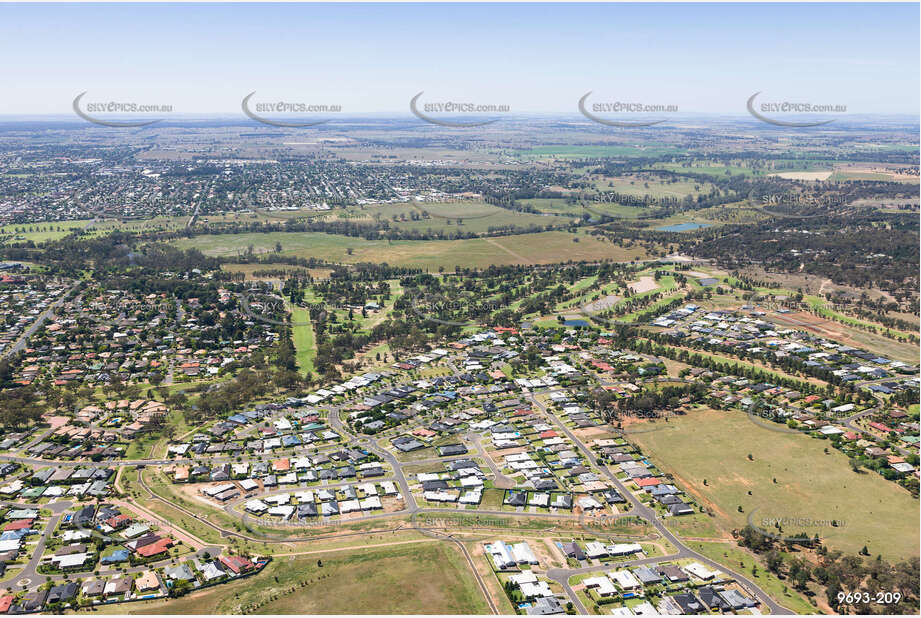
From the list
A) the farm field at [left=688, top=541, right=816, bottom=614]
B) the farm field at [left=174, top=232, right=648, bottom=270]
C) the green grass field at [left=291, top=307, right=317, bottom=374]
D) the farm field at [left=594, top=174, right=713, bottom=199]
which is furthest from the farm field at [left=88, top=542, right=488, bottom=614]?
the farm field at [left=594, top=174, right=713, bottom=199]

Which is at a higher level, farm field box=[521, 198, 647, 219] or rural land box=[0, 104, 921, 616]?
farm field box=[521, 198, 647, 219]

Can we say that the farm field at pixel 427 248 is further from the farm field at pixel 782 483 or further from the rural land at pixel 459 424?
the farm field at pixel 782 483

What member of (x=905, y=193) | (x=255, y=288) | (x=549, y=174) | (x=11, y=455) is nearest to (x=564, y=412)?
(x=11, y=455)

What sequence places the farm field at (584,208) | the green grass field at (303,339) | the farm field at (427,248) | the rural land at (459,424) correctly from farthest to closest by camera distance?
the farm field at (584,208) → the farm field at (427,248) → the green grass field at (303,339) → the rural land at (459,424)

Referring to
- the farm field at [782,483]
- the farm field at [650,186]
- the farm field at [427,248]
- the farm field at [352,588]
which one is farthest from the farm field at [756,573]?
the farm field at [650,186]

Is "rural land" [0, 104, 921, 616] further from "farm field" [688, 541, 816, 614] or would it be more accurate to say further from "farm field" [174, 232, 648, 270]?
"farm field" [174, 232, 648, 270]

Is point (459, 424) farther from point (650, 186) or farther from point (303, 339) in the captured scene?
point (650, 186)

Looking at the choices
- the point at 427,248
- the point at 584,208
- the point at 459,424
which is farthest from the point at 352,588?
the point at 584,208

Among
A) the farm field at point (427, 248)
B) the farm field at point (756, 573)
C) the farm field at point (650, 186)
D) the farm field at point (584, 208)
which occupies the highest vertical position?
the farm field at point (650, 186)
